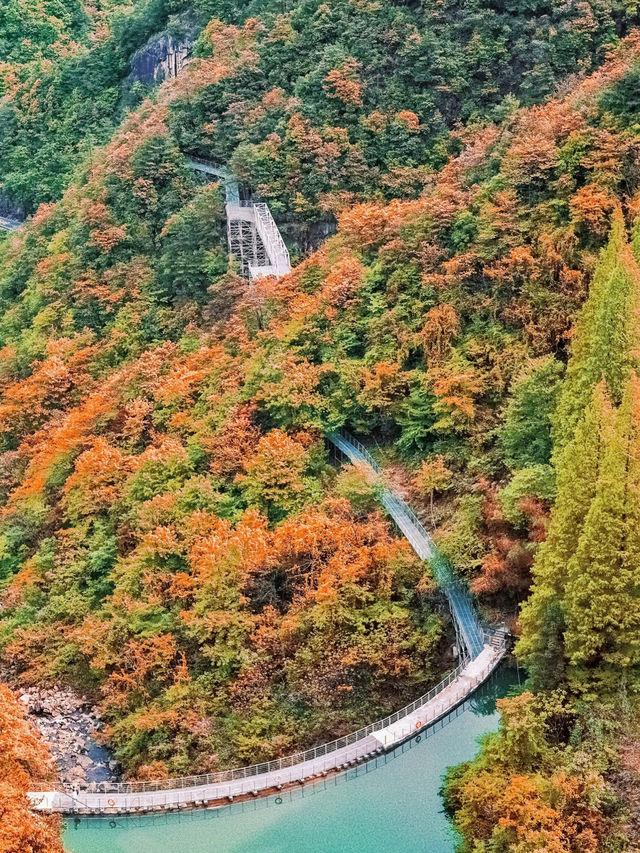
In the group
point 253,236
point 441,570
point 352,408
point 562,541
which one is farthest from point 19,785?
point 253,236

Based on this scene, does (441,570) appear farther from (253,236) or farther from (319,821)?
(253,236)

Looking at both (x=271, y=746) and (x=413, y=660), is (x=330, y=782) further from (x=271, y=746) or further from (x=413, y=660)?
(x=413, y=660)

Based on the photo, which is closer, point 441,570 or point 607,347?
point 607,347

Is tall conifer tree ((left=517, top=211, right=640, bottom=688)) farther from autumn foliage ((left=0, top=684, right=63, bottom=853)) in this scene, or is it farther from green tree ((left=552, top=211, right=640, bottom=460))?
autumn foliage ((left=0, top=684, right=63, bottom=853))

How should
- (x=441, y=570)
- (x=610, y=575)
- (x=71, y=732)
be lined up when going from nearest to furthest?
(x=610, y=575), (x=441, y=570), (x=71, y=732)

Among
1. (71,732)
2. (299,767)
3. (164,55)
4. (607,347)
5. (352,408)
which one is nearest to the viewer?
(607,347)

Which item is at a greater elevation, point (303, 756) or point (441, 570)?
point (441, 570)

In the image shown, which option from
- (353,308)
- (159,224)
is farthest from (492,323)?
(159,224)
